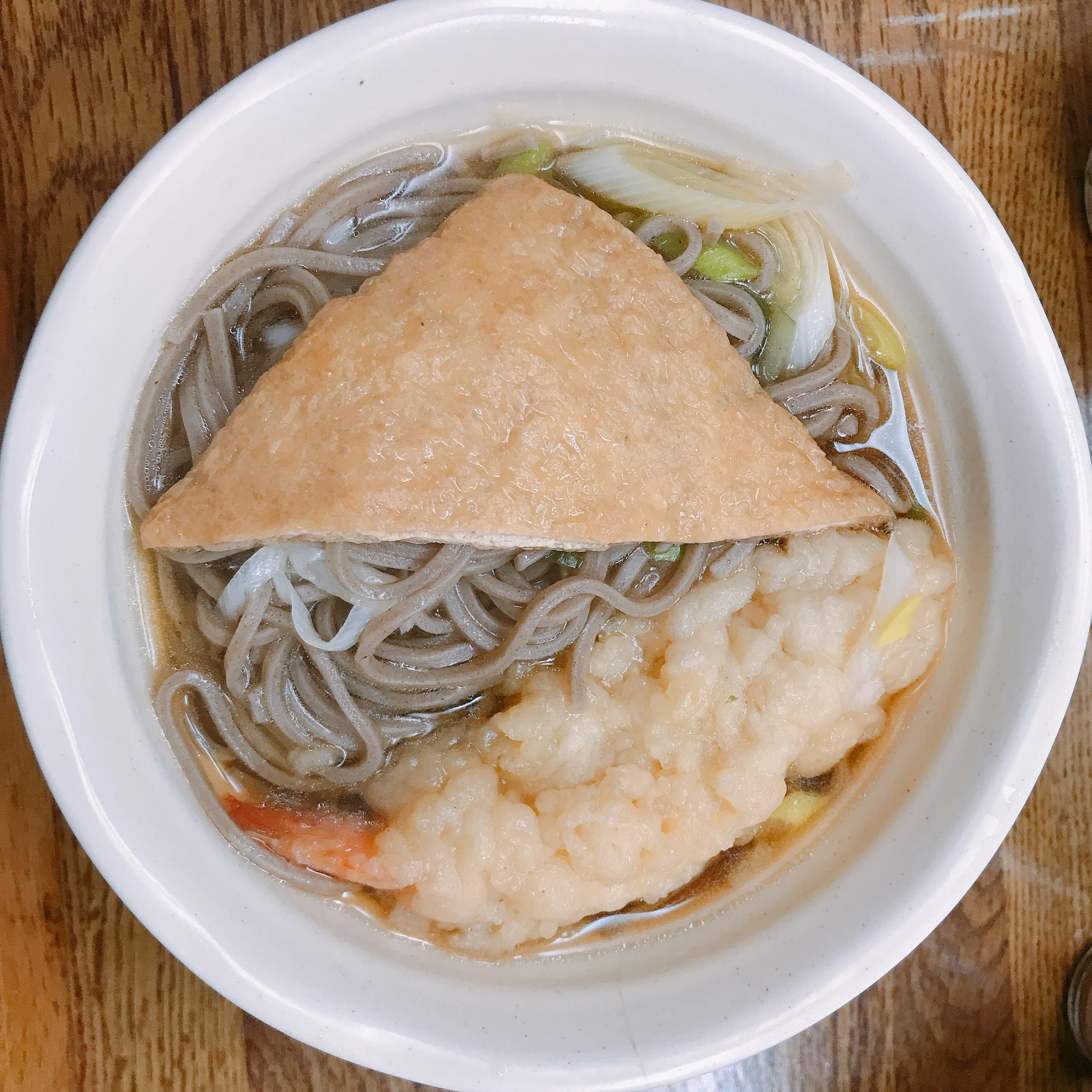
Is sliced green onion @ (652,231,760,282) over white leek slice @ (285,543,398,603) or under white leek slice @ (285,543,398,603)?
over

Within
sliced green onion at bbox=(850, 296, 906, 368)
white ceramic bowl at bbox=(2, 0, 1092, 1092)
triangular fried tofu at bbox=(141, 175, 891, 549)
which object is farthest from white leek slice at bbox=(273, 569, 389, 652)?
sliced green onion at bbox=(850, 296, 906, 368)

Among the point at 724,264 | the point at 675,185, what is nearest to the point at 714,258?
the point at 724,264

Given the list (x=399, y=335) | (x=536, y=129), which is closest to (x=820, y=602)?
(x=399, y=335)

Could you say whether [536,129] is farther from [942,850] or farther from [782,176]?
[942,850]

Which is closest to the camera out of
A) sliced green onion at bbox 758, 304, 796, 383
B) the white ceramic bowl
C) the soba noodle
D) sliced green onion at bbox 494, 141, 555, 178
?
the white ceramic bowl

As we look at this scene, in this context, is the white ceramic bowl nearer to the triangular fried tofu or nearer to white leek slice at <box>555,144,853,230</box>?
white leek slice at <box>555,144,853,230</box>

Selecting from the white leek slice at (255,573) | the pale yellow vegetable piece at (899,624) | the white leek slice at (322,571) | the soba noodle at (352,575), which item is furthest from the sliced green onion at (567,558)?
the pale yellow vegetable piece at (899,624)

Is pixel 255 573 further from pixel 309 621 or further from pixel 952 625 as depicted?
pixel 952 625
